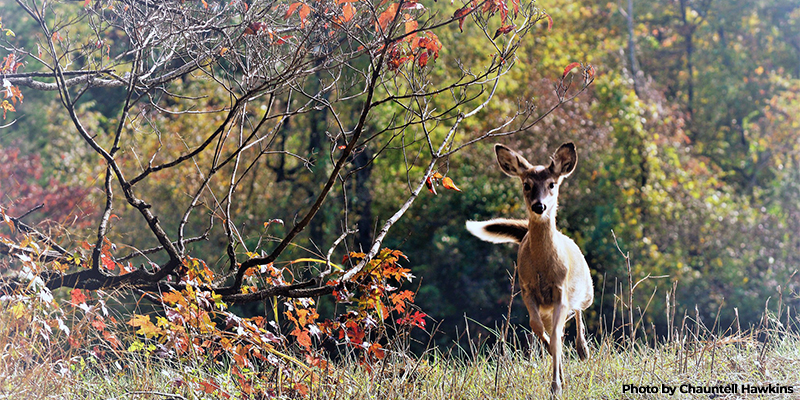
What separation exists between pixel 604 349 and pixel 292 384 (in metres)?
1.79

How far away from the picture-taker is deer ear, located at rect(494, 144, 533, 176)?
141 inches

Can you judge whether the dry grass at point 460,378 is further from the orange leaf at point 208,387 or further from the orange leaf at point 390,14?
the orange leaf at point 390,14

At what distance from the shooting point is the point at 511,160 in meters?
3.60

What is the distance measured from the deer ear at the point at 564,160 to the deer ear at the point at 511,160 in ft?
0.43

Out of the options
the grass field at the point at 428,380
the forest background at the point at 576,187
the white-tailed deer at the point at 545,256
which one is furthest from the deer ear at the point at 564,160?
the forest background at the point at 576,187

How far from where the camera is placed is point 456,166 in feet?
32.2

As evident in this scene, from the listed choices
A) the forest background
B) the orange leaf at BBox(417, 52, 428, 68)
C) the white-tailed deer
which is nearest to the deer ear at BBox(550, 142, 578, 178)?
the white-tailed deer

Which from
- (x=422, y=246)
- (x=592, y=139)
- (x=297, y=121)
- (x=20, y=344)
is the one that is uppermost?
(x=297, y=121)

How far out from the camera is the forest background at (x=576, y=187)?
8.73 metres

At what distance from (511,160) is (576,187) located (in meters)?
5.63

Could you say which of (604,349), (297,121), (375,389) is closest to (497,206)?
(297,121)

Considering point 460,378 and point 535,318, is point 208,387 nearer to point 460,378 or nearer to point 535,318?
point 460,378

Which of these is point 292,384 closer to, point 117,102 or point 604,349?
point 604,349

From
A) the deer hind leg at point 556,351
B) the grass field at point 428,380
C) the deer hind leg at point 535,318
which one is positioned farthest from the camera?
the deer hind leg at point 535,318
